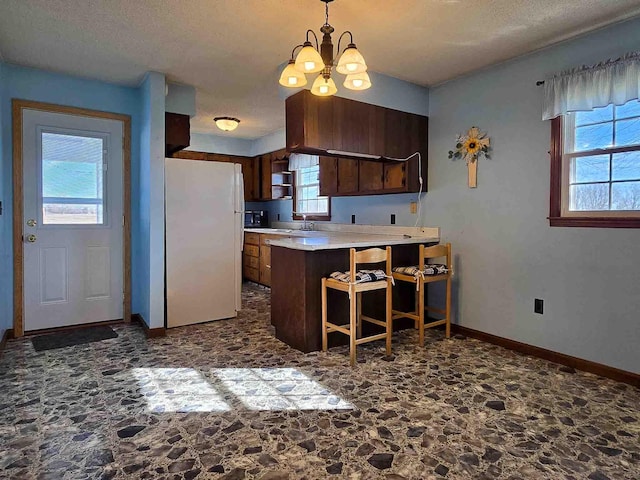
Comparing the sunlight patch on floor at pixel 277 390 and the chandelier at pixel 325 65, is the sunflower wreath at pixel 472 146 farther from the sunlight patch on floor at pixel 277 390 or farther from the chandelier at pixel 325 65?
the sunlight patch on floor at pixel 277 390

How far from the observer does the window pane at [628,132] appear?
2.74 metres

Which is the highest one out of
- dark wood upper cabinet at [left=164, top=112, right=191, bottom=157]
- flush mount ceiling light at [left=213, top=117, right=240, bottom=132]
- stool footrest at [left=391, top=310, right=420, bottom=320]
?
flush mount ceiling light at [left=213, top=117, right=240, bottom=132]

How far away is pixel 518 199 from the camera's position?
3.41 metres

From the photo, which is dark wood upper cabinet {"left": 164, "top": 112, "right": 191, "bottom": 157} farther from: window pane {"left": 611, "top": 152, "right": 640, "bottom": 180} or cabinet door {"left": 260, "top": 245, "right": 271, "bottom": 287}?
window pane {"left": 611, "top": 152, "right": 640, "bottom": 180}

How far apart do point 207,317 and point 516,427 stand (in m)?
3.06

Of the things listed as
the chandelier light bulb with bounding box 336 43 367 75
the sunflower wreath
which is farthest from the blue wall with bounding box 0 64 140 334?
the sunflower wreath

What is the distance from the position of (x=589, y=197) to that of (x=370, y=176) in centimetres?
209

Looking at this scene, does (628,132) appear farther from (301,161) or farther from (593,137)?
(301,161)

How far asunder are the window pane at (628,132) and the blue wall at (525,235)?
457mm

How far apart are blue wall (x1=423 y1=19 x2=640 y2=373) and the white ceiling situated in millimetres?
188

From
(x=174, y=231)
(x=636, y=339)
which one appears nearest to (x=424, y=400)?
(x=636, y=339)

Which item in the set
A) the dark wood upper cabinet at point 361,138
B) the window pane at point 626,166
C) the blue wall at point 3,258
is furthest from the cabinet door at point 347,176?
the blue wall at point 3,258

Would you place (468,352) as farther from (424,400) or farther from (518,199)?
(518,199)

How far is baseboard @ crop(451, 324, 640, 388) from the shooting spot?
2.78 meters
